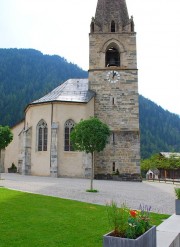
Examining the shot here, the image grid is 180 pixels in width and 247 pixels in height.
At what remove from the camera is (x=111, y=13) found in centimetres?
3431

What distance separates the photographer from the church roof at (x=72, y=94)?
30.4m

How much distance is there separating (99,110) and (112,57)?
6.96 m

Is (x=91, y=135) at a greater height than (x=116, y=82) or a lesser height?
lesser

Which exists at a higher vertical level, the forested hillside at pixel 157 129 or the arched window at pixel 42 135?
the forested hillside at pixel 157 129

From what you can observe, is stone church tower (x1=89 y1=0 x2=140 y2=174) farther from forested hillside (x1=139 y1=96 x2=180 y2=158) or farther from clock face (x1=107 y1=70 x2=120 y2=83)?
forested hillside (x1=139 y1=96 x2=180 y2=158)

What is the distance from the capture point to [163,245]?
5363 mm

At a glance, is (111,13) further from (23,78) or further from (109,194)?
(23,78)

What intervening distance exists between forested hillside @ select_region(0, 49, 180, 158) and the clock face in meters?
64.5

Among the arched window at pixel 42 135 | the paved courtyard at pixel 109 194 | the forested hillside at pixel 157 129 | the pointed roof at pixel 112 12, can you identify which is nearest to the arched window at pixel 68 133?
the arched window at pixel 42 135

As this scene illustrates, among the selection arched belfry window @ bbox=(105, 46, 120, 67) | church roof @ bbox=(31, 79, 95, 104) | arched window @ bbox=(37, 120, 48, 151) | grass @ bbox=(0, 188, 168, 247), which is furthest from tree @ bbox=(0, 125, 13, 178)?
arched belfry window @ bbox=(105, 46, 120, 67)

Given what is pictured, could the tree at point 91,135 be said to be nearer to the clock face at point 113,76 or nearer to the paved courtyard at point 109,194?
the paved courtyard at point 109,194

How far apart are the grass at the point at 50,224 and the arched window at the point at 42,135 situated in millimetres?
18384

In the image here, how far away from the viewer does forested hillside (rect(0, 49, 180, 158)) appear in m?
102

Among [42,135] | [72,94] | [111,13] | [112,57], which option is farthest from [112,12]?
[42,135]
